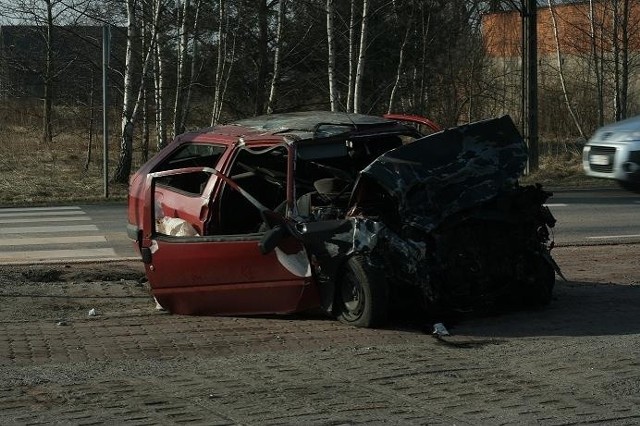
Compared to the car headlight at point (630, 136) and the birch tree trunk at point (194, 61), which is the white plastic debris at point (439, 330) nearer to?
the car headlight at point (630, 136)

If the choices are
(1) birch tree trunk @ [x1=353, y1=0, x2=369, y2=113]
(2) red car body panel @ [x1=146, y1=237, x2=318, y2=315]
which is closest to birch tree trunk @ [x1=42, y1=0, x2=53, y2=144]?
(1) birch tree trunk @ [x1=353, y1=0, x2=369, y2=113]

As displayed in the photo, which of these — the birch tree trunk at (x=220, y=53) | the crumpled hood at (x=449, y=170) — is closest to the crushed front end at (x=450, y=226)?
the crumpled hood at (x=449, y=170)

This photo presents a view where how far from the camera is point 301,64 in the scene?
30.8 meters

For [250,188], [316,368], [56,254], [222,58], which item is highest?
[222,58]

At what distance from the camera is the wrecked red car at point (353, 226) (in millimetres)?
7781

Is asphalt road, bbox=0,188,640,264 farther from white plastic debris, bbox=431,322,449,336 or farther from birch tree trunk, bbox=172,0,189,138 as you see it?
birch tree trunk, bbox=172,0,189,138

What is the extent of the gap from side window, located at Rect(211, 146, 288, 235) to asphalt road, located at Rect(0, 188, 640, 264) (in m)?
3.74

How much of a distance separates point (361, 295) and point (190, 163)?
334 cm

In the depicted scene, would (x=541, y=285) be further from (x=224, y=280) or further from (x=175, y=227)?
(x=175, y=227)

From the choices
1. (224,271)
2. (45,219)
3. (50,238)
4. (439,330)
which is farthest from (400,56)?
(439,330)

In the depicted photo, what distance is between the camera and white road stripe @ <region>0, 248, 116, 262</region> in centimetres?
1273

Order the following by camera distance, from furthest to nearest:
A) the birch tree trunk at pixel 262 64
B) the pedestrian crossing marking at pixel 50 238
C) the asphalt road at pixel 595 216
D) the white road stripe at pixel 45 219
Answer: the birch tree trunk at pixel 262 64 < the white road stripe at pixel 45 219 < the asphalt road at pixel 595 216 < the pedestrian crossing marking at pixel 50 238

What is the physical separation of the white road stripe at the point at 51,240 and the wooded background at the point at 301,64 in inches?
352

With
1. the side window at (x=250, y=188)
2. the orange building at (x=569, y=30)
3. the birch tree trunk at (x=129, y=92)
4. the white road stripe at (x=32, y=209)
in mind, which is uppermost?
the orange building at (x=569, y=30)
